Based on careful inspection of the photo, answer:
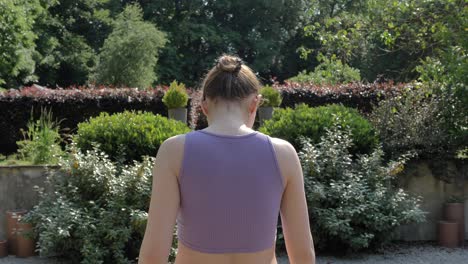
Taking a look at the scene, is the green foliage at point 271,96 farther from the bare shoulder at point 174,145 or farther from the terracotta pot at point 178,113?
the bare shoulder at point 174,145

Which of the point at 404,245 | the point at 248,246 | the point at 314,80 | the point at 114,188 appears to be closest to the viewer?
the point at 248,246

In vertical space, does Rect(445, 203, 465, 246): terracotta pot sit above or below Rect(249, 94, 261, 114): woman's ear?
below

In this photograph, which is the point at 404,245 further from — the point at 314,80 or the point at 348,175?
the point at 314,80

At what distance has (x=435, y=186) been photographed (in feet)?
23.9

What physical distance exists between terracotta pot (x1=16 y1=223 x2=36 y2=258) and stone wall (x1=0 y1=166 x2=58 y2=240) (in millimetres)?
563

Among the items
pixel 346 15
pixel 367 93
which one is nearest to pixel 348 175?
pixel 346 15

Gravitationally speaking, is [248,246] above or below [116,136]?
above

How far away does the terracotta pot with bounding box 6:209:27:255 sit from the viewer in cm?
639

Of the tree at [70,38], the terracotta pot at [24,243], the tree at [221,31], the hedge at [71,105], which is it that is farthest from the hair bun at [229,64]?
the tree at [221,31]

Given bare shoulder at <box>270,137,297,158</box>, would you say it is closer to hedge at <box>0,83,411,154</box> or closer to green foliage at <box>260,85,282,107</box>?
green foliage at <box>260,85,282,107</box>

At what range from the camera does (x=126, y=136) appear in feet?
22.1

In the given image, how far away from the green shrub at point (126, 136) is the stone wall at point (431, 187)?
2.89m

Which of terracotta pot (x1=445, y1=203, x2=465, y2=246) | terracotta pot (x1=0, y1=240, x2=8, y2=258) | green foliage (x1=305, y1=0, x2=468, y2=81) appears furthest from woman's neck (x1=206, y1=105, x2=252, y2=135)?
green foliage (x1=305, y1=0, x2=468, y2=81)

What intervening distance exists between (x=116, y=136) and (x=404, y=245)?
361 cm
